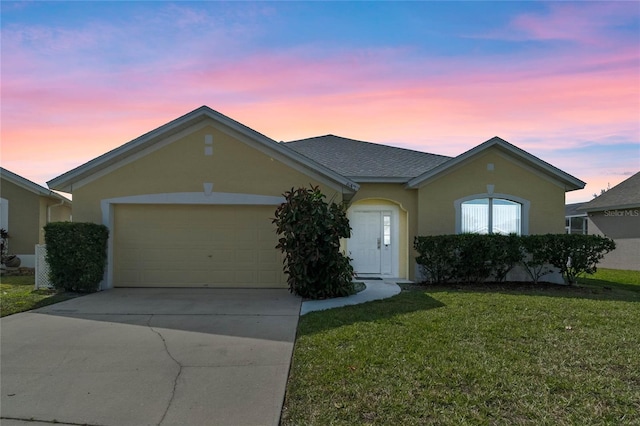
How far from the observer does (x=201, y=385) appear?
4.46m

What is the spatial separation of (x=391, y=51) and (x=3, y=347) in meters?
9.89

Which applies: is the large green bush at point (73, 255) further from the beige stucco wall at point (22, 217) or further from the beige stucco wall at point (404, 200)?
the beige stucco wall at point (404, 200)

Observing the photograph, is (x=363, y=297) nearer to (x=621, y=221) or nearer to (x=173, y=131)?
(x=173, y=131)

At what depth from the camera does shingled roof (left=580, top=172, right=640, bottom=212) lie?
60.4 feet

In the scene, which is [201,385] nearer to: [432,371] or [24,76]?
[432,371]

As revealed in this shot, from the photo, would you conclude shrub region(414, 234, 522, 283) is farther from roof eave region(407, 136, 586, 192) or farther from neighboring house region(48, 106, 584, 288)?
neighboring house region(48, 106, 584, 288)

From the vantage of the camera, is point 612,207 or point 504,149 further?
point 612,207

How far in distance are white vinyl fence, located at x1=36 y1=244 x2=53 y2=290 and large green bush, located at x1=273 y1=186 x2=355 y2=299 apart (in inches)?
240

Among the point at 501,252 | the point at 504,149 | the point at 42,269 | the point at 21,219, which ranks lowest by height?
the point at 42,269

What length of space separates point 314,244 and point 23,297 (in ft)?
22.1

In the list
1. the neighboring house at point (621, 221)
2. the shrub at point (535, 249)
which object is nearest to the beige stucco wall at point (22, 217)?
the shrub at point (535, 249)

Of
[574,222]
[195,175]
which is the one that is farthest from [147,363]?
[574,222]

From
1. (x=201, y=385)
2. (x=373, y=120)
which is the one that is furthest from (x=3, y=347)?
(x=373, y=120)

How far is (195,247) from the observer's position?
11.0m
